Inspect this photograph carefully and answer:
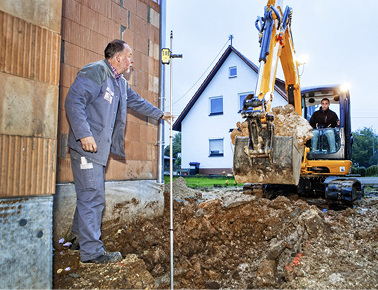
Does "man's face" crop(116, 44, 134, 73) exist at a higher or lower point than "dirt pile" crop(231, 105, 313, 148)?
higher

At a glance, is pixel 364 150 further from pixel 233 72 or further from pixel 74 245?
pixel 74 245

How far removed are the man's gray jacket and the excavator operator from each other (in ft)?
13.5

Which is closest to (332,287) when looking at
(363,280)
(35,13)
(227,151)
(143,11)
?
(363,280)

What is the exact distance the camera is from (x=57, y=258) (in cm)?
242

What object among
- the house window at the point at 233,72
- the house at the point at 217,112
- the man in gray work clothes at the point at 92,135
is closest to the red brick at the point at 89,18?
the man in gray work clothes at the point at 92,135

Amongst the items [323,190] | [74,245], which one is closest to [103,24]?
[74,245]

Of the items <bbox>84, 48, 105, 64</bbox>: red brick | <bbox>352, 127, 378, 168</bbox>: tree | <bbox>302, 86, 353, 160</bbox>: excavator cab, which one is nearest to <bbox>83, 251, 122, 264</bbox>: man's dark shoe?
<bbox>84, 48, 105, 64</bbox>: red brick

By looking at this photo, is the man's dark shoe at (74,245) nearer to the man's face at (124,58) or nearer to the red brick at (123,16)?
the man's face at (124,58)

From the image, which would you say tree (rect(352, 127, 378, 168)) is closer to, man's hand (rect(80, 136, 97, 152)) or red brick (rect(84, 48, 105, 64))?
red brick (rect(84, 48, 105, 64))

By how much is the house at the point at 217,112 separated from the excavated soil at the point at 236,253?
12234 millimetres

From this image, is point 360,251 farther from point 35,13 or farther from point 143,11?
point 143,11

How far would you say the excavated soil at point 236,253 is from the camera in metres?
2.19

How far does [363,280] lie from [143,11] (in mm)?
3807

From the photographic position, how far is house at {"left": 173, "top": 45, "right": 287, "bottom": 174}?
52.0 feet
